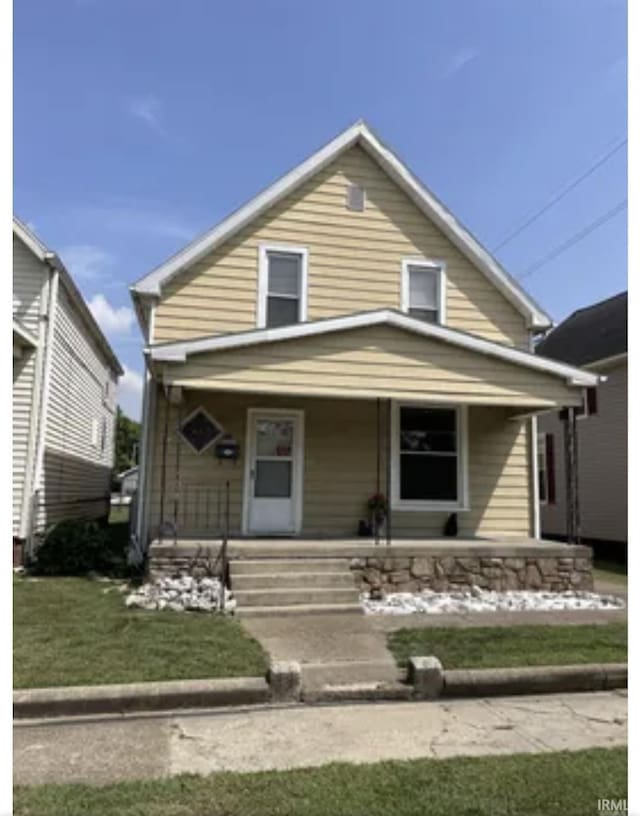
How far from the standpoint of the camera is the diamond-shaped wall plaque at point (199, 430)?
10.2 m

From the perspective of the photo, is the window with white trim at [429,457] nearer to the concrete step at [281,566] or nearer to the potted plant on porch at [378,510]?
the potted plant on porch at [378,510]

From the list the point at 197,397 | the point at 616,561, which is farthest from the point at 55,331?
the point at 616,561

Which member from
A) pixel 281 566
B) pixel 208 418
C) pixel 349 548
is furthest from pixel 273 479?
pixel 281 566

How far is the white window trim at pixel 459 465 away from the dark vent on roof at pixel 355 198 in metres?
3.61

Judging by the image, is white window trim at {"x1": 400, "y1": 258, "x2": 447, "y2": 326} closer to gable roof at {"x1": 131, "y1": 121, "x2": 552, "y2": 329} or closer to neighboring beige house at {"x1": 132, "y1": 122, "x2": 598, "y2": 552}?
neighboring beige house at {"x1": 132, "y1": 122, "x2": 598, "y2": 552}

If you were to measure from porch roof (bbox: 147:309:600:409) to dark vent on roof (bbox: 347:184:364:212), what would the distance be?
326 centimetres

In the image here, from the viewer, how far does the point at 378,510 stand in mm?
10578

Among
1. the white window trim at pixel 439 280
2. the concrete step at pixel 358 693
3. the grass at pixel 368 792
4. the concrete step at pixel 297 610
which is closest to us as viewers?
the grass at pixel 368 792

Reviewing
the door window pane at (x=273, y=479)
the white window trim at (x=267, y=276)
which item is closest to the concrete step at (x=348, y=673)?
the door window pane at (x=273, y=479)

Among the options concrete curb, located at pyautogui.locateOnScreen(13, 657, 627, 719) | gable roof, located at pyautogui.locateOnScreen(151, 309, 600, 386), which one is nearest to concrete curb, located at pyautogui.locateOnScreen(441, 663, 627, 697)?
concrete curb, located at pyautogui.locateOnScreen(13, 657, 627, 719)

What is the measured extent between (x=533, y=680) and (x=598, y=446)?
1269 centimetres

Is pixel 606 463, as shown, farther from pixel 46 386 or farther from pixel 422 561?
pixel 46 386

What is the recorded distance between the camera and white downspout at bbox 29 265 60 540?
1102 centimetres

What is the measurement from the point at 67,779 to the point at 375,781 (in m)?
1.70
